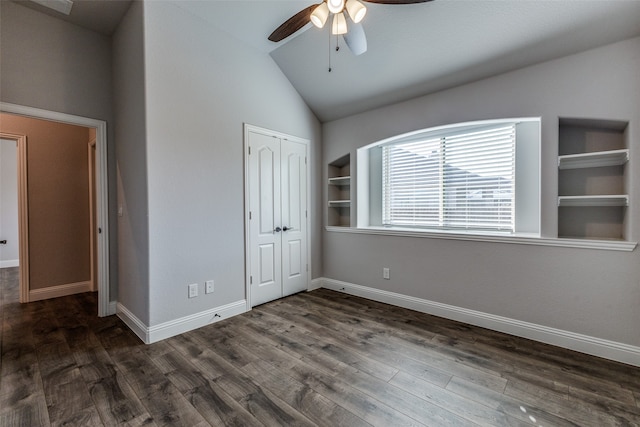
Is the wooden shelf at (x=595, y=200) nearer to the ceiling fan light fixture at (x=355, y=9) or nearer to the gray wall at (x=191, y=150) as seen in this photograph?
the ceiling fan light fixture at (x=355, y=9)

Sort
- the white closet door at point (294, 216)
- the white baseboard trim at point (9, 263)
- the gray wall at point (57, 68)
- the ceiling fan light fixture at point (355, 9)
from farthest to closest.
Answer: the white baseboard trim at point (9, 263) < the white closet door at point (294, 216) < the gray wall at point (57, 68) < the ceiling fan light fixture at point (355, 9)

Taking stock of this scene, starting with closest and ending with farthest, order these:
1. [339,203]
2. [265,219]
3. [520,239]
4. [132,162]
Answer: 1. [520,239]
2. [132,162]
3. [265,219]
4. [339,203]

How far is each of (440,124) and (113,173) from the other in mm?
3766

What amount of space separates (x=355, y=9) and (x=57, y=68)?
303 cm

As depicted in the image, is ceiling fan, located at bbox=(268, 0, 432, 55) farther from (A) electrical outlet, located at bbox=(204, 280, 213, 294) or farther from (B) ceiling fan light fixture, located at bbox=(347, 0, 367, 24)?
(A) electrical outlet, located at bbox=(204, 280, 213, 294)

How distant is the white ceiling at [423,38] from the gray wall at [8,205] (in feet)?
15.4

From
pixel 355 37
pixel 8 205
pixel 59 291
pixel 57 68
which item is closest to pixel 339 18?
pixel 355 37

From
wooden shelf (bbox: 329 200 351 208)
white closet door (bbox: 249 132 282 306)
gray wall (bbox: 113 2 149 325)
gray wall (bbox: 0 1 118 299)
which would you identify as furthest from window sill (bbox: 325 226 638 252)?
gray wall (bbox: 0 1 118 299)

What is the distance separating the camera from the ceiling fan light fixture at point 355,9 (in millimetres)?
1833

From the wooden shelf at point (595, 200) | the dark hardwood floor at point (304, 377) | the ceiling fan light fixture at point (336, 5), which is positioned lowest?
the dark hardwood floor at point (304, 377)

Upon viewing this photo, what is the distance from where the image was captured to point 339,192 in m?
4.50


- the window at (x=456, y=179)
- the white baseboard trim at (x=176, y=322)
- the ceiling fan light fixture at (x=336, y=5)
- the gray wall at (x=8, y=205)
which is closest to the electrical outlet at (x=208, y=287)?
the white baseboard trim at (x=176, y=322)

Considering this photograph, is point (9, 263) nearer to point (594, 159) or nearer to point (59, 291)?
point (59, 291)

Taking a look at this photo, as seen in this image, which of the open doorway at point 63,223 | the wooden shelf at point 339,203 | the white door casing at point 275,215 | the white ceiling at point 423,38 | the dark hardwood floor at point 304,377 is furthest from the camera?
the wooden shelf at point 339,203
